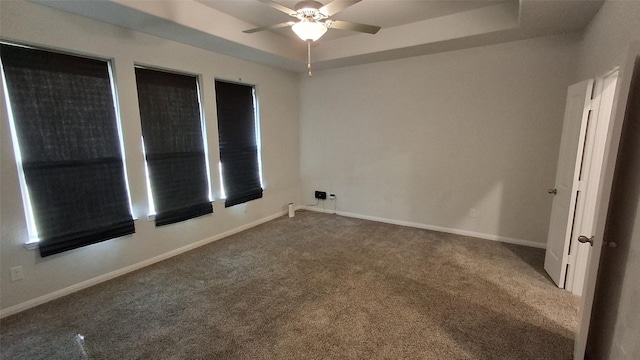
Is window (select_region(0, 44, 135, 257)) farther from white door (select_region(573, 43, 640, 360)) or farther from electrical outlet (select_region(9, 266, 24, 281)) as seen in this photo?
white door (select_region(573, 43, 640, 360))

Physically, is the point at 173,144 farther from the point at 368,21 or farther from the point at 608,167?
the point at 608,167

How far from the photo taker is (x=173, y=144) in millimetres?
3438

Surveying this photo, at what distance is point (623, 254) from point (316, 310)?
6.54 ft

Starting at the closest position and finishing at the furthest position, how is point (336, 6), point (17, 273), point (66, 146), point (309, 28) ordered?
1. point (336, 6)
2. point (309, 28)
3. point (17, 273)
4. point (66, 146)

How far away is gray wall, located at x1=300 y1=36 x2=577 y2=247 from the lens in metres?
3.46

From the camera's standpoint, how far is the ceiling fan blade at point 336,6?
193cm

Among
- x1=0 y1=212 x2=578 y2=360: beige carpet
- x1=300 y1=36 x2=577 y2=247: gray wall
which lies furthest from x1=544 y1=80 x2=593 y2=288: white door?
x1=300 y1=36 x2=577 y2=247: gray wall

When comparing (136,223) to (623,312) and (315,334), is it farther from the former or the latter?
(623,312)

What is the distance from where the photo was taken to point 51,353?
1945 mm

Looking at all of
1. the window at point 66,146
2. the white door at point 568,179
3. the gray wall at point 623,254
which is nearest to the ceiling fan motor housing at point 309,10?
the gray wall at point 623,254

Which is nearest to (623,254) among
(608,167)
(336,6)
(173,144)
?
(608,167)

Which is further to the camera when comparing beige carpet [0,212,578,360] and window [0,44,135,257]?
window [0,44,135,257]

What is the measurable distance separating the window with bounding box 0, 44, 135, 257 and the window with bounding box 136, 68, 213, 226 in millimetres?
318

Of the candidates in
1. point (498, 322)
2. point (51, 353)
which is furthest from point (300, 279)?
point (51, 353)
